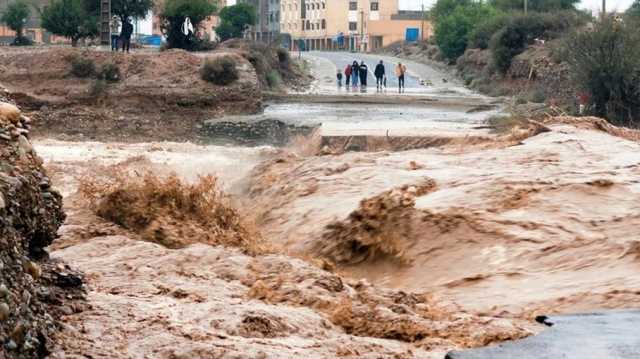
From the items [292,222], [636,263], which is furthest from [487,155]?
[636,263]

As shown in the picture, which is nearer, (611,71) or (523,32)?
(611,71)

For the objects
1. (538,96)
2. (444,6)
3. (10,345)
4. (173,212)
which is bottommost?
(538,96)

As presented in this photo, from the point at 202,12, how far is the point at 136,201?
4952 centimetres

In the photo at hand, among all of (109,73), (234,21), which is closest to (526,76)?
(109,73)

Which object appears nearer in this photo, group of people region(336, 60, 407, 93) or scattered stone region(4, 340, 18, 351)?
scattered stone region(4, 340, 18, 351)

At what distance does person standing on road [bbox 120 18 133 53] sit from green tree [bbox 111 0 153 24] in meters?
0.40

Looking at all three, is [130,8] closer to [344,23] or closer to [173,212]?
[173,212]

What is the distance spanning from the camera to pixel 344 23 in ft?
456

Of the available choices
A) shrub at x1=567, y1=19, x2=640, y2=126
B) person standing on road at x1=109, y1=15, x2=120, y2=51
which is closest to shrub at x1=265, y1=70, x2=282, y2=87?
person standing on road at x1=109, y1=15, x2=120, y2=51

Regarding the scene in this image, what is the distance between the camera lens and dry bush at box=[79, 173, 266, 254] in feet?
43.5

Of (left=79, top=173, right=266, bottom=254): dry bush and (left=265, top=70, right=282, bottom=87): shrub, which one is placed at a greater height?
(left=79, top=173, right=266, bottom=254): dry bush

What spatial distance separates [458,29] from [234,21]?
17.5 meters

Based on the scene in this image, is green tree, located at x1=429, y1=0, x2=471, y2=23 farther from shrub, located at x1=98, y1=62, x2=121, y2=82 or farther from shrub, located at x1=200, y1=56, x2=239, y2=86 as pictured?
shrub, located at x1=98, y1=62, x2=121, y2=82

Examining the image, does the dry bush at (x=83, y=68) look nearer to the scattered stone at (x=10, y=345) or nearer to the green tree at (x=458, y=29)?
the green tree at (x=458, y=29)
